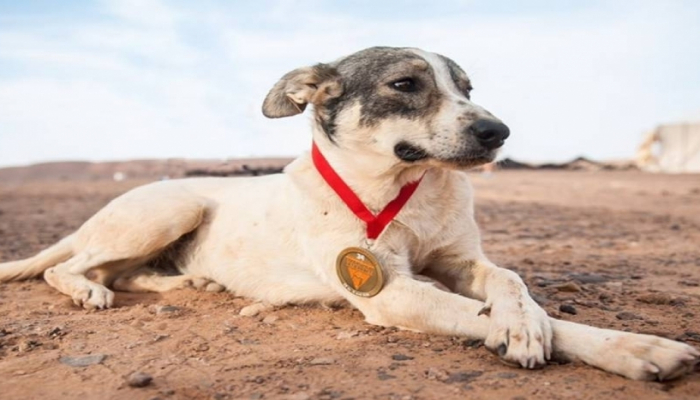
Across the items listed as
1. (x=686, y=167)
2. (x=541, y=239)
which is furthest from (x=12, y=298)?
(x=686, y=167)

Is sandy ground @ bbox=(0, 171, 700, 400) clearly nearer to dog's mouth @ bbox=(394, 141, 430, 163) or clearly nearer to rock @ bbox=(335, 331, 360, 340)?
rock @ bbox=(335, 331, 360, 340)

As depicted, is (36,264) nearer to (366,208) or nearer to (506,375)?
(366,208)

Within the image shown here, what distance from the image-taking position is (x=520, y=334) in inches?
116

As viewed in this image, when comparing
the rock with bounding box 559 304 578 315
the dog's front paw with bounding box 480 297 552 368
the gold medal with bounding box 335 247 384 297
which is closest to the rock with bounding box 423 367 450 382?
the dog's front paw with bounding box 480 297 552 368

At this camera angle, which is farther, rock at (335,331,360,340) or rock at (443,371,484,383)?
rock at (335,331,360,340)

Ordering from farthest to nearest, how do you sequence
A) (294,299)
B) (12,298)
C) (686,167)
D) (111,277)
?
(686,167), (111,277), (12,298), (294,299)

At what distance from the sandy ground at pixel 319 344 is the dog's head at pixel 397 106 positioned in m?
0.94

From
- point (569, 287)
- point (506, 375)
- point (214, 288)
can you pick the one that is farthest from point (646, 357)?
point (214, 288)

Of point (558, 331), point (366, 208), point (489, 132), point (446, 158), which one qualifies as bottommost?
point (558, 331)

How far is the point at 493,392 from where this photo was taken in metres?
2.61

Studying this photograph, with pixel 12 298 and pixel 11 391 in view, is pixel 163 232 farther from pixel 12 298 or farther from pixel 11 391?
pixel 11 391

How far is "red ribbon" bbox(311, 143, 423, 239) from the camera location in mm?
3891

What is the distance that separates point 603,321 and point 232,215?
253cm

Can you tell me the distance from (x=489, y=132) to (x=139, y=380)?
192 cm
